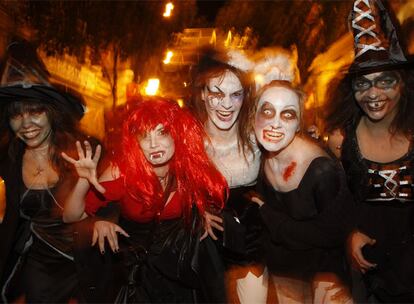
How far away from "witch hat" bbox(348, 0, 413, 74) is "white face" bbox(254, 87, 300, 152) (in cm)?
47

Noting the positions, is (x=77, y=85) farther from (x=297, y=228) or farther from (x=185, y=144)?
(x=297, y=228)

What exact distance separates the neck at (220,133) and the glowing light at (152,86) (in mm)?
413

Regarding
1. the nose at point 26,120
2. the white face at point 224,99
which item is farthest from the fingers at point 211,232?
the nose at point 26,120

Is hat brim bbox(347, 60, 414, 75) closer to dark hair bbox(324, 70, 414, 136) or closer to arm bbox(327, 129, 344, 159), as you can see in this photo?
dark hair bbox(324, 70, 414, 136)

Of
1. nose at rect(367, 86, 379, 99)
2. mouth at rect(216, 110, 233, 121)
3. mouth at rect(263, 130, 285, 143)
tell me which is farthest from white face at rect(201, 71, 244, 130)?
nose at rect(367, 86, 379, 99)

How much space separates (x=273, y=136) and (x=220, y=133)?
368 millimetres

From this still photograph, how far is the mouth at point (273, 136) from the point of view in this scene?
8.37ft

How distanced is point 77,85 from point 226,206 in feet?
4.44

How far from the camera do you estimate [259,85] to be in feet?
8.58

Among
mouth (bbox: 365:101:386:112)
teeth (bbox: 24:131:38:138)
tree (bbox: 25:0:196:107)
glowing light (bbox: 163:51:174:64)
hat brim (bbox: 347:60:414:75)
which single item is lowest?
teeth (bbox: 24:131:38:138)

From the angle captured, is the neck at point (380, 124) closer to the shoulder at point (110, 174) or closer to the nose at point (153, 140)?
the nose at point (153, 140)

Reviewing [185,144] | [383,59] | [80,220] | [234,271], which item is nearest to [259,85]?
[185,144]

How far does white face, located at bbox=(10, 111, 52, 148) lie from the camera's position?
8.78 ft

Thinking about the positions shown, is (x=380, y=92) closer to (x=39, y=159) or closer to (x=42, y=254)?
(x=39, y=159)
